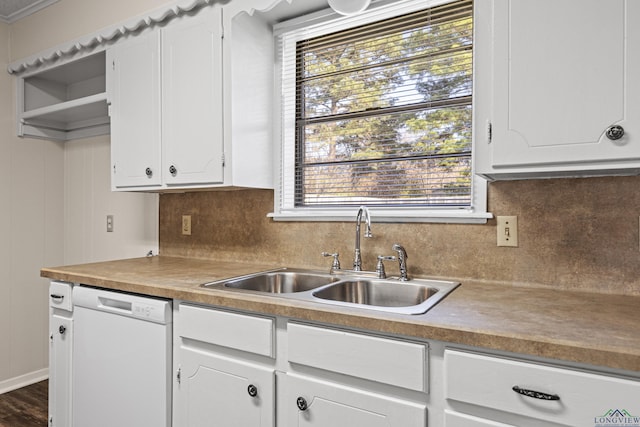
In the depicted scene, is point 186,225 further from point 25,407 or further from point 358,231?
point 25,407

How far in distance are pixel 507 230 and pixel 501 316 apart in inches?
22.8

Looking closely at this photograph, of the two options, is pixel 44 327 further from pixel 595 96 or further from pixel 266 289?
pixel 595 96

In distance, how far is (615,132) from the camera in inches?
47.4

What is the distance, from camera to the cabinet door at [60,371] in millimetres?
2061

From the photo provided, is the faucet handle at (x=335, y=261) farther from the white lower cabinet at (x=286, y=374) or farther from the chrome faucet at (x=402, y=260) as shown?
the white lower cabinet at (x=286, y=374)

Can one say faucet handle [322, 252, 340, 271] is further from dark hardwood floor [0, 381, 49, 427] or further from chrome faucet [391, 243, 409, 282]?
dark hardwood floor [0, 381, 49, 427]

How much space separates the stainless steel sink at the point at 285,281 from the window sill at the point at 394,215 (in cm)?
28

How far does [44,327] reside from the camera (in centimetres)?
318

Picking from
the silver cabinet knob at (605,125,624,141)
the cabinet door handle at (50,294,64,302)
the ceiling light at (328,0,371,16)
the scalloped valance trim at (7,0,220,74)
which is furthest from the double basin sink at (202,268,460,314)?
the scalloped valance trim at (7,0,220,74)

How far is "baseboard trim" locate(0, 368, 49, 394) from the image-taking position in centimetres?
294

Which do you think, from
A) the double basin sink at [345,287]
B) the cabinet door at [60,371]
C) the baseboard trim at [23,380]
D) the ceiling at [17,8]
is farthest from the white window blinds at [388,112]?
the baseboard trim at [23,380]

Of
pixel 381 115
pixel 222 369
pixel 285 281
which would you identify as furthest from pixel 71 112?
pixel 222 369

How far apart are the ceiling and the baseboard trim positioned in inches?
101

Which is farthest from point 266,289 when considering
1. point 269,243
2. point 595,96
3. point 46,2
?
point 46,2
